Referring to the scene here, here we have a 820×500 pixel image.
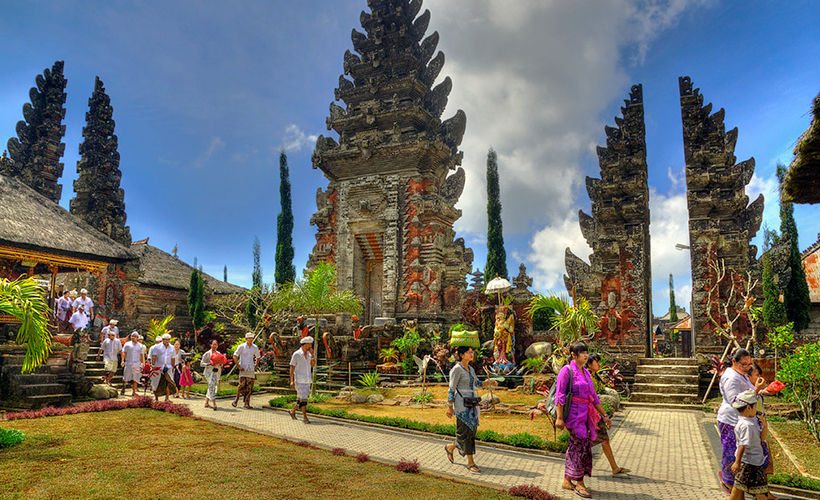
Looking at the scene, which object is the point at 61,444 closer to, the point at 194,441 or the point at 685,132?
the point at 194,441

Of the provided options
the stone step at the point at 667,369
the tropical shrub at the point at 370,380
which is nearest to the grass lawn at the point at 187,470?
the tropical shrub at the point at 370,380

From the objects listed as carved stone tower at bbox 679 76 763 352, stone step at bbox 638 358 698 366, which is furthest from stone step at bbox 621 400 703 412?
carved stone tower at bbox 679 76 763 352

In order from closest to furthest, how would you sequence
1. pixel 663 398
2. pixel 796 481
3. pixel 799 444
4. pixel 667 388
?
pixel 796 481 → pixel 799 444 → pixel 663 398 → pixel 667 388

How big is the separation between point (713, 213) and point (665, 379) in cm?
602

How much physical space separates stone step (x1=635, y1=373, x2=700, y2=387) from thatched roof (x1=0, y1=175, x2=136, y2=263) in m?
17.2

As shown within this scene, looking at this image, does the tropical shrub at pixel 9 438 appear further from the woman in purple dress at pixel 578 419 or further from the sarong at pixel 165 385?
the woman in purple dress at pixel 578 419

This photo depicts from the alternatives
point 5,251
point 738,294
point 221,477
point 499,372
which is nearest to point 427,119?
point 499,372

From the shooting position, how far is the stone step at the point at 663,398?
1315 cm

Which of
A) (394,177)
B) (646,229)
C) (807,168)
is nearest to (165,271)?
(394,177)

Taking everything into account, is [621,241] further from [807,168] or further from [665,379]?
[807,168]

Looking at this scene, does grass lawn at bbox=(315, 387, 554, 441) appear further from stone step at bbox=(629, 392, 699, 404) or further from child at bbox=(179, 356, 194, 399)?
child at bbox=(179, 356, 194, 399)

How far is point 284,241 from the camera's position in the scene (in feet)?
113

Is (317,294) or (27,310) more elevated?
(317,294)

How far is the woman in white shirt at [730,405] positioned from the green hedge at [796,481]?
1.00 m
